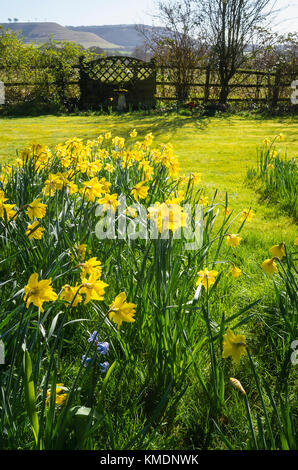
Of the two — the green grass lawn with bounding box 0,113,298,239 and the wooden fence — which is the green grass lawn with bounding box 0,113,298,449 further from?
the wooden fence

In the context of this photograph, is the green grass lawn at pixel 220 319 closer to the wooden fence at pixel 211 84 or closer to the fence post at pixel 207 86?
the fence post at pixel 207 86

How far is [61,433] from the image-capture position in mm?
1018

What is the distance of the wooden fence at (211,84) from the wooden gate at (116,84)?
0.84ft

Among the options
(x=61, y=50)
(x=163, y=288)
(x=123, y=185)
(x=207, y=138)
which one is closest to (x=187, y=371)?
(x=163, y=288)

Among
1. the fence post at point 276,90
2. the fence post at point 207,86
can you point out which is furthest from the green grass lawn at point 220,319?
the fence post at point 207,86

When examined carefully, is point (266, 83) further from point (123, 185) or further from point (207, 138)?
point (123, 185)

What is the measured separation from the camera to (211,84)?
12.2 meters

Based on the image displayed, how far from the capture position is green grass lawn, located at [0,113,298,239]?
13.4ft

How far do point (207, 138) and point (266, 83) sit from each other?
5902 mm

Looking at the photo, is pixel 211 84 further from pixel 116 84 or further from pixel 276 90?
pixel 116 84

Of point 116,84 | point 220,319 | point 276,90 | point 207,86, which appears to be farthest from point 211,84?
point 220,319

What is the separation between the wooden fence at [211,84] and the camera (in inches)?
467

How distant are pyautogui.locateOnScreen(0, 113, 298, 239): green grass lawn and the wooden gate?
1.61 m

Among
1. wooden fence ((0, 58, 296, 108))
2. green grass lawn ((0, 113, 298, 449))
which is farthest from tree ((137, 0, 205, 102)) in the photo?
green grass lawn ((0, 113, 298, 449))
